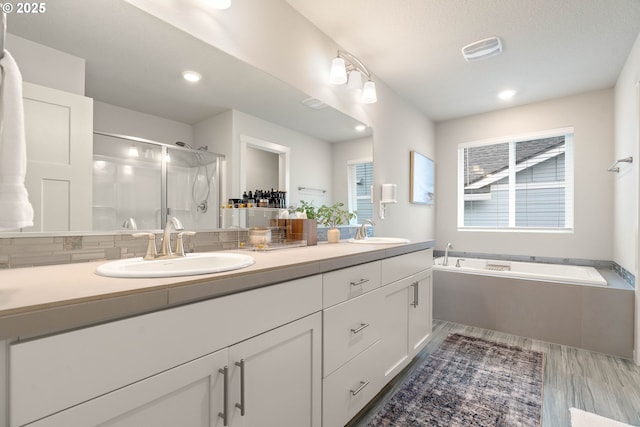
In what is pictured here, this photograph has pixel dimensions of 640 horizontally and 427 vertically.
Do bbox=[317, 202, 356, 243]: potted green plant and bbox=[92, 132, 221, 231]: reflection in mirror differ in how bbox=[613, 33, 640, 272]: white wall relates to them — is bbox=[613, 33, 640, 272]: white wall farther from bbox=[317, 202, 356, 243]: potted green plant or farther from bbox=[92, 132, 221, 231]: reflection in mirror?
bbox=[92, 132, 221, 231]: reflection in mirror

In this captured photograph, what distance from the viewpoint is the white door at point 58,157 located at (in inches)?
38.0

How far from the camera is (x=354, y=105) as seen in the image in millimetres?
2381

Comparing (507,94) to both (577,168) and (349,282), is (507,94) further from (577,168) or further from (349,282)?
(349,282)

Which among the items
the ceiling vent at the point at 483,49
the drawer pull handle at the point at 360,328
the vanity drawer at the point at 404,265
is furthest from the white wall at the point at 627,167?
the drawer pull handle at the point at 360,328

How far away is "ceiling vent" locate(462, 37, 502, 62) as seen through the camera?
2143 millimetres

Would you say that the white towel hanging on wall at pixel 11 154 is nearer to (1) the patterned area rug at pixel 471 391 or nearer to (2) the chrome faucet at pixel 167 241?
(2) the chrome faucet at pixel 167 241

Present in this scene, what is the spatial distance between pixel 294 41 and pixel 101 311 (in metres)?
1.82

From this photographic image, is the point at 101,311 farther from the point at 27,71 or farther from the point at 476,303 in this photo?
the point at 476,303

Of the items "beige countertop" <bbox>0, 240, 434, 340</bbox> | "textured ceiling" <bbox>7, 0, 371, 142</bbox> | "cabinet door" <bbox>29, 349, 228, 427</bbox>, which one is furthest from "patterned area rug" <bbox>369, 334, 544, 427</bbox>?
"textured ceiling" <bbox>7, 0, 371, 142</bbox>

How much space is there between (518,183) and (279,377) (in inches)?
141

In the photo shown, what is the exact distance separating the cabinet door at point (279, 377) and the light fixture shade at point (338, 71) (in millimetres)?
1625

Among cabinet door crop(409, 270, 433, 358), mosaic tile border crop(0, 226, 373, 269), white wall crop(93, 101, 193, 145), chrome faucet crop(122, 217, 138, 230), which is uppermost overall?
white wall crop(93, 101, 193, 145)

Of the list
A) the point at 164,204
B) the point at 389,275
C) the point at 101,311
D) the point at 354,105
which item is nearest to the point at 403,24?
the point at 354,105

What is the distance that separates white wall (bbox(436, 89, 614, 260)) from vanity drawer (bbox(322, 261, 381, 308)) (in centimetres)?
262
